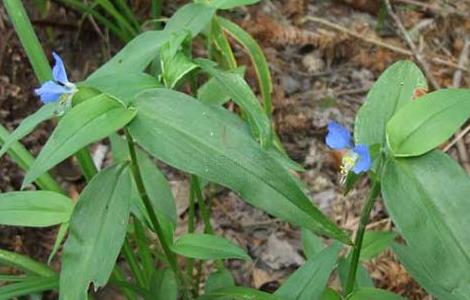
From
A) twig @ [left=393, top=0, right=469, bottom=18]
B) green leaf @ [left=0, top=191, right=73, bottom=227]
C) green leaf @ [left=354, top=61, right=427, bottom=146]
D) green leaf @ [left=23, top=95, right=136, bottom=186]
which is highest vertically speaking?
green leaf @ [left=23, top=95, right=136, bottom=186]

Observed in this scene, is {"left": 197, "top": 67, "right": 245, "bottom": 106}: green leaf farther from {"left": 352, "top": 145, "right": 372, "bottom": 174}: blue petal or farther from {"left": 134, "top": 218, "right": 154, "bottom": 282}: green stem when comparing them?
{"left": 352, "top": 145, "right": 372, "bottom": 174}: blue petal

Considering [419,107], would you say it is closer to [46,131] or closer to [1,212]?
[1,212]

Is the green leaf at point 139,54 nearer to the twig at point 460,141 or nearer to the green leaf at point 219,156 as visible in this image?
the green leaf at point 219,156

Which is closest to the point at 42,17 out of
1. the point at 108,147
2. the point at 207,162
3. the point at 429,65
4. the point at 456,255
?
the point at 108,147

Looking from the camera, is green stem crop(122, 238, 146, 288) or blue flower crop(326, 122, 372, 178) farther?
green stem crop(122, 238, 146, 288)

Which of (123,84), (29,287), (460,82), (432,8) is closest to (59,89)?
(123,84)

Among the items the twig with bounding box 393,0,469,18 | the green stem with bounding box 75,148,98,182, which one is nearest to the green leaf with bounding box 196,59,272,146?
the green stem with bounding box 75,148,98,182

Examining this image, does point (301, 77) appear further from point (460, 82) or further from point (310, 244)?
point (310, 244)
